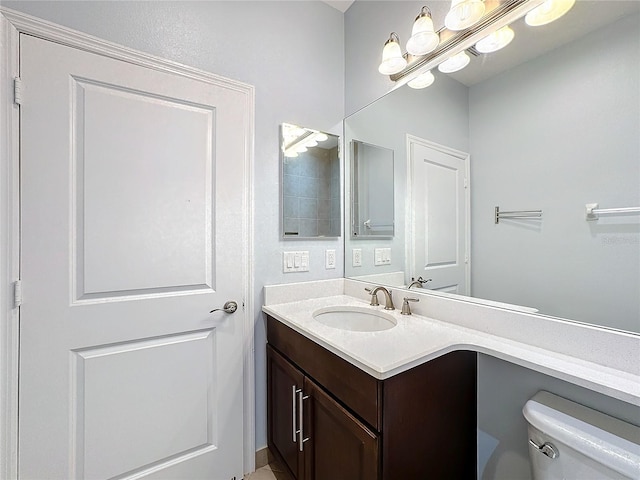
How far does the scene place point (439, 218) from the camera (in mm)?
1383

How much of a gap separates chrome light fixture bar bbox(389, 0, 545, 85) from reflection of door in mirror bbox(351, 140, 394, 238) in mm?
420

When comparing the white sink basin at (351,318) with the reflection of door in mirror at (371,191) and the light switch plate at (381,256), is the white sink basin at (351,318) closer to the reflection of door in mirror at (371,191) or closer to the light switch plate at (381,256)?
the light switch plate at (381,256)

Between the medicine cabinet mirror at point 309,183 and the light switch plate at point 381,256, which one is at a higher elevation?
the medicine cabinet mirror at point 309,183

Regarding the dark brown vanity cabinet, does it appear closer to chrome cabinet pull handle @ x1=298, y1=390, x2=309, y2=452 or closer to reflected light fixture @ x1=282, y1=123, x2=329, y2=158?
chrome cabinet pull handle @ x1=298, y1=390, x2=309, y2=452

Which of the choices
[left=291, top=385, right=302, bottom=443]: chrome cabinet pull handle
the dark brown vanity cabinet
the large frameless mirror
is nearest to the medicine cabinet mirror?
the large frameless mirror

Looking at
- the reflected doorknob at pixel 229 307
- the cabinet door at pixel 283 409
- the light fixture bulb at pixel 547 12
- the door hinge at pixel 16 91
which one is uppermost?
the light fixture bulb at pixel 547 12

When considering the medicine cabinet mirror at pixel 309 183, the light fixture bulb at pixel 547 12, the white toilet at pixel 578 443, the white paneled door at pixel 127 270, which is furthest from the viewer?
the medicine cabinet mirror at pixel 309 183

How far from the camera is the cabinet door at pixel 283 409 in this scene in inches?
49.0

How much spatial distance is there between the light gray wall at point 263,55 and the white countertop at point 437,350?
0.49 meters

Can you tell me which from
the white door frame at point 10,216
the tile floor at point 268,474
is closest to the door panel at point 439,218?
the tile floor at point 268,474

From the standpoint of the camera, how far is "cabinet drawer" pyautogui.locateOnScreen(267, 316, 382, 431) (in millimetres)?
861

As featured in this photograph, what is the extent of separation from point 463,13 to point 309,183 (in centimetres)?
104

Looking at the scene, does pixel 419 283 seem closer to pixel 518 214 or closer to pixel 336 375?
pixel 518 214

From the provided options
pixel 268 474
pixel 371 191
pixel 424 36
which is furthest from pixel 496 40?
pixel 268 474
